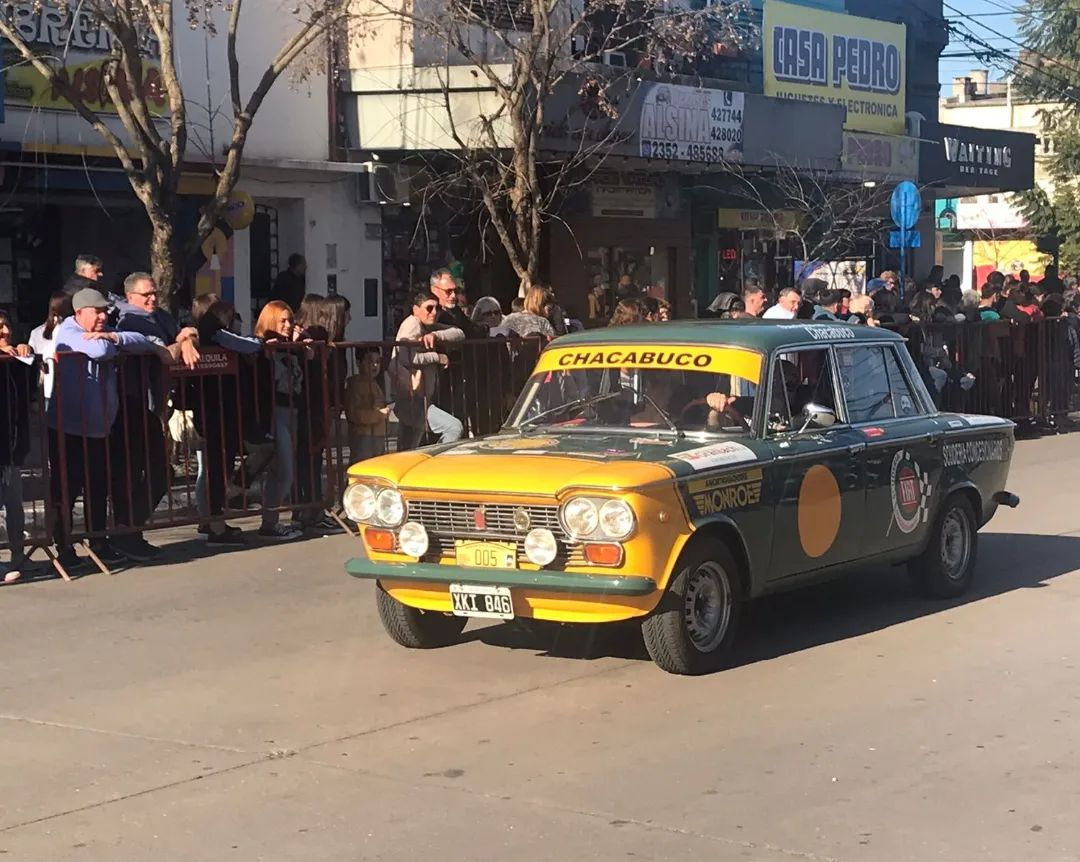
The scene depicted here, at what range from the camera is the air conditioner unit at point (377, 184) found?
19.6 m

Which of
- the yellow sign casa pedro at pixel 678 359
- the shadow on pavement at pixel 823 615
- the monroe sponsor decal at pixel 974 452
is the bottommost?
the shadow on pavement at pixel 823 615

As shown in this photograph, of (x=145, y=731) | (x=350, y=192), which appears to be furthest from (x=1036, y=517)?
(x=350, y=192)

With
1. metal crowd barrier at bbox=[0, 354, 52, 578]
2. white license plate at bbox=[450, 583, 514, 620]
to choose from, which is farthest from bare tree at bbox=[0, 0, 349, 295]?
white license plate at bbox=[450, 583, 514, 620]

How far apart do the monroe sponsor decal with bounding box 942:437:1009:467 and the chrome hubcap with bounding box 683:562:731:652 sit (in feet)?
7.55

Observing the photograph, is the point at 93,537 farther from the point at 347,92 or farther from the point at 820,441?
the point at 347,92

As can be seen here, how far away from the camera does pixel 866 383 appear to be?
921cm

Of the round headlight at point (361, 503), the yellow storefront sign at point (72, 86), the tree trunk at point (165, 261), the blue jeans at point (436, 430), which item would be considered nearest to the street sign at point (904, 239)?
the yellow storefront sign at point (72, 86)

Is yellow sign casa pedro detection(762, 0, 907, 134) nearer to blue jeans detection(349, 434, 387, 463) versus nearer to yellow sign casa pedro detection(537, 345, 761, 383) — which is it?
blue jeans detection(349, 434, 387, 463)

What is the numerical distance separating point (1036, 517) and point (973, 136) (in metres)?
16.3

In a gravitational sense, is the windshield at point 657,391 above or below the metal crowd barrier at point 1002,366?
above

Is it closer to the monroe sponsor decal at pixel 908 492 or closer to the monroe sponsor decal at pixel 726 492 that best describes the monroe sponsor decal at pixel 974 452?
the monroe sponsor decal at pixel 908 492

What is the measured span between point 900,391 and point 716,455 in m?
2.20

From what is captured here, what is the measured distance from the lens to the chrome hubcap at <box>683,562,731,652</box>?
24.9 ft

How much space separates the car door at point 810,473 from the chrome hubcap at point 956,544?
3.44ft
